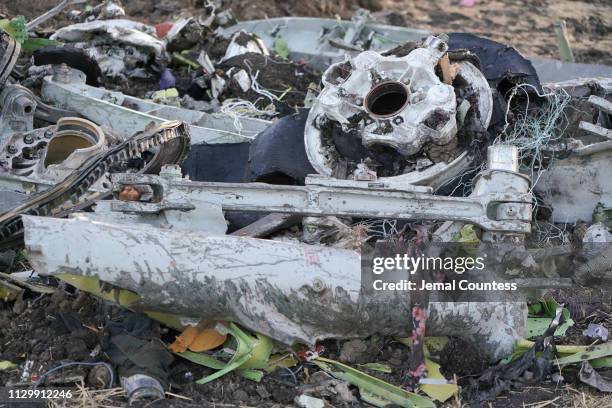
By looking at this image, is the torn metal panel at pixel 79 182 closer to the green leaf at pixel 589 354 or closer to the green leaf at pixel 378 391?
the green leaf at pixel 378 391

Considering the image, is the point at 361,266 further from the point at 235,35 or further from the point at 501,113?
the point at 235,35

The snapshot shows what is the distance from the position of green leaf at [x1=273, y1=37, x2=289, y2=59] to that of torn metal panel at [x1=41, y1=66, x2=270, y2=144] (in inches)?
74.1

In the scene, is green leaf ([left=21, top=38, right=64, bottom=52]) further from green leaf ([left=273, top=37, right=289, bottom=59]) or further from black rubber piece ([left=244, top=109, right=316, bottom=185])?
black rubber piece ([left=244, top=109, right=316, bottom=185])

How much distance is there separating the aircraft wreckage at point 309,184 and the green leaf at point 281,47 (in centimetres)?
179

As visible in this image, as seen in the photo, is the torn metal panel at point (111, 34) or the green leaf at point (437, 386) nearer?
the green leaf at point (437, 386)

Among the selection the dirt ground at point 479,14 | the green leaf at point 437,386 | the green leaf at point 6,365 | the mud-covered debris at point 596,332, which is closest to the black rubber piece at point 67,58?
the dirt ground at point 479,14

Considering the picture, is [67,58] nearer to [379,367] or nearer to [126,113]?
[126,113]

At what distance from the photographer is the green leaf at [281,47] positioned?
25.4ft

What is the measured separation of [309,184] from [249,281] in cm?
58

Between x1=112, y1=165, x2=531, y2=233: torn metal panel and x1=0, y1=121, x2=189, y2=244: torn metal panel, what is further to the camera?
x1=0, y1=121, x2=189, y2=244: torn metal panel

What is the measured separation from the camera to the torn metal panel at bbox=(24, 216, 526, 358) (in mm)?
3729

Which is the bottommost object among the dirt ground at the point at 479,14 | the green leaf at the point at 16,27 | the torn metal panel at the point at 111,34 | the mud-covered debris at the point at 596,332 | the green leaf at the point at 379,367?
the dirt ground at the point at 479,14

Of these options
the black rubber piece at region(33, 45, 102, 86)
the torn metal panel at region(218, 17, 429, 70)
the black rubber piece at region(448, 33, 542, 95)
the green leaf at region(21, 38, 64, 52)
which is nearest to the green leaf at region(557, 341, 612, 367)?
the black rubber piece at region(448, 33, 542, 95)

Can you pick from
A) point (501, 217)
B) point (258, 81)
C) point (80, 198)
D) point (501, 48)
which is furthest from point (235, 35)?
point (501, 217)
